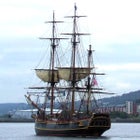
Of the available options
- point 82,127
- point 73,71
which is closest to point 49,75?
point 73,71

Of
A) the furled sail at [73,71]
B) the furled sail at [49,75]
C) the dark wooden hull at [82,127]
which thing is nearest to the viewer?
the dark wooden hull at [82,127]

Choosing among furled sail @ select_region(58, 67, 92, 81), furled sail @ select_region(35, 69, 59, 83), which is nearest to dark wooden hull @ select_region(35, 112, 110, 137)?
furled sail @ select_region(58, 67, 92, 81)

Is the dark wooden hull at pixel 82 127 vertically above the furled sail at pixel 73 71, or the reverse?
the furled sail at pixel 73 71

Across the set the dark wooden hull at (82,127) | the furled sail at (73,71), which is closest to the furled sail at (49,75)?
the furled sail at (73,71)

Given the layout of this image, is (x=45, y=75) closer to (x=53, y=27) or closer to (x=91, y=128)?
(x=53, y=27)

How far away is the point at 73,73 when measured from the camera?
419ft

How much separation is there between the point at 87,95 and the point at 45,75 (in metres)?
11.5

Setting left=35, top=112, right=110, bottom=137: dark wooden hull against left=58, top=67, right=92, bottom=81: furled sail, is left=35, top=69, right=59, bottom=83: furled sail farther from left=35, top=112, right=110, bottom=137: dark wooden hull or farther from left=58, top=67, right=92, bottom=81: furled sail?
left=35, top=112, right=110, bottom=137: dark wooden hull

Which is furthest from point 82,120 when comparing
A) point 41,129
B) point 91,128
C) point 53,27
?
point 53,27

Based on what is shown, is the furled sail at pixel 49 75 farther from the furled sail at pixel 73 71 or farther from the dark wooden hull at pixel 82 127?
the dark wooden hull at pixel 82 127

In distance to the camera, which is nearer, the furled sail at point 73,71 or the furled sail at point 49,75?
the furled sail at point 73,71

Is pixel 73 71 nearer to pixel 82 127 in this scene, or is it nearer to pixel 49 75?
pixel 49 75

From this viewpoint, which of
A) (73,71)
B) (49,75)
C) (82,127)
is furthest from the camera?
(49,75)

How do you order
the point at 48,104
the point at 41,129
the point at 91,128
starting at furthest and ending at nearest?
the point at 48,104
the point at 41,129
the point at 91,128
